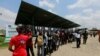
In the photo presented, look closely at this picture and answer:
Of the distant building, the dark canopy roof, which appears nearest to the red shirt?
the dark canopy roof

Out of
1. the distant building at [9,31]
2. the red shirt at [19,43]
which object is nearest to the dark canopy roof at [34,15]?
the distant building at [9,31]

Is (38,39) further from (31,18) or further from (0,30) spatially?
(0,30)

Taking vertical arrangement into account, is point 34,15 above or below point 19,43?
above

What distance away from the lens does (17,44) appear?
745 centimetres

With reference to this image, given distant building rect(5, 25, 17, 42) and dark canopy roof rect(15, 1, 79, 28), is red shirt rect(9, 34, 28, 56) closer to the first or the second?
dark canopy roof rect(15, 1, 79, 28)

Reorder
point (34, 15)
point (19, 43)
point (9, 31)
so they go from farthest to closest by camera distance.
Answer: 1. point (34, 15)
2. point (9, 31)
3. point (19, 43)

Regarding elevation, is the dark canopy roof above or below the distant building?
above

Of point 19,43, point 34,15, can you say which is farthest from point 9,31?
point 19,43

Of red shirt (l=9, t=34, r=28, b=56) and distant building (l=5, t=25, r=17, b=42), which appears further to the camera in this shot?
distant building (l=5, t=25, r=17, b=42)

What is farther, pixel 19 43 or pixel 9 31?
pixel 9 31

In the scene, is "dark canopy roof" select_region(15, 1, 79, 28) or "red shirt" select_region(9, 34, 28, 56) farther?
"dark canopy roof" select_region(15, 1, 79, 28)

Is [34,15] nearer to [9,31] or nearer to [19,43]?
[9,31]

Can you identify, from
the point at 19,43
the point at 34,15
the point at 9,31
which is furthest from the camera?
the point at 34,15

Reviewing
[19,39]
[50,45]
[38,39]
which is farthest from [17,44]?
[50,45]
